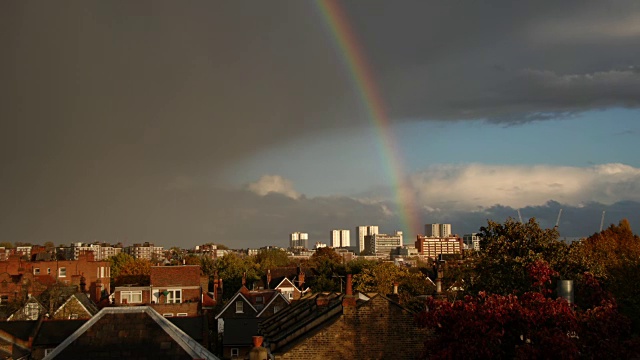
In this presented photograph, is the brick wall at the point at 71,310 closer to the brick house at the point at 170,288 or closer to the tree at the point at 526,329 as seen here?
the brick house at the point at 170,288

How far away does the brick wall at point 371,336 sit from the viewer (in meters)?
27.9

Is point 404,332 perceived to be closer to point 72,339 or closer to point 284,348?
point 284,348

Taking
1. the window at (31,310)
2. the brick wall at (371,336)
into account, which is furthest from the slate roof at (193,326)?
the window at (31,310)

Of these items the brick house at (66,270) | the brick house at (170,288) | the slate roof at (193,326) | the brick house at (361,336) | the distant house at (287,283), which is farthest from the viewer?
the distant house at (287,283)

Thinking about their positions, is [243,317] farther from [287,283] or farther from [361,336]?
[287,283]

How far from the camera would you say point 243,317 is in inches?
2576

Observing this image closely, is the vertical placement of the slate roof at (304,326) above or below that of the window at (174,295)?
above

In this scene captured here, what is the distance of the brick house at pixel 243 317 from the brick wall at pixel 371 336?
25972 mm

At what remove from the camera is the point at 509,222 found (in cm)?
3519

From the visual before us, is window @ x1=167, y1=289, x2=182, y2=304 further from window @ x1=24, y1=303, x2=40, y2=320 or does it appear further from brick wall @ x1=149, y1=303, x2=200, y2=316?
window @ x1=24, y1=303, x2=40, y2=320

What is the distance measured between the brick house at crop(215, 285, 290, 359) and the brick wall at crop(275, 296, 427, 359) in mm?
25972

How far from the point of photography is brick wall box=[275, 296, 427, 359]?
27.9 metres

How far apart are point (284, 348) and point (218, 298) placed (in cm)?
6413

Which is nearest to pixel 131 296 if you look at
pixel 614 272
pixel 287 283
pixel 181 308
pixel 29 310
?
pixel 29 310
